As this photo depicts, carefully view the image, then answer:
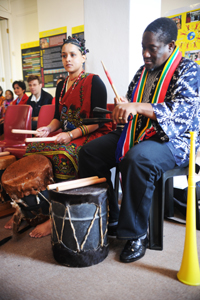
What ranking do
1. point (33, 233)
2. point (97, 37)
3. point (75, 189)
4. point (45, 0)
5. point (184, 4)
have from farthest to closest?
point (45, 0), point (184, 4), point (97, 37), point (33, 233), point (75, 189)

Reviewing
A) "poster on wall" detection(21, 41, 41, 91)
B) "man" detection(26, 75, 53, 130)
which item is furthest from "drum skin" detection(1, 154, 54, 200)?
"poster on wall" detection(21, 41, 41, 91)

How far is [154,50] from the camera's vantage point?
1.47 m

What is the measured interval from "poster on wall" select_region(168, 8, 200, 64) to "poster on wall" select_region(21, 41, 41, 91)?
330 cm

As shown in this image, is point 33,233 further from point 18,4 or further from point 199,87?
point 18,4

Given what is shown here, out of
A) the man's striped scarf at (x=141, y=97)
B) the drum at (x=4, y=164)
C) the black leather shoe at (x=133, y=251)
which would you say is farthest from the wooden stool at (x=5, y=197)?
the black leather shoe at (x=133, y=251)

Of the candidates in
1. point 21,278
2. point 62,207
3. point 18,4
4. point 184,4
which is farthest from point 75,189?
point 18,4

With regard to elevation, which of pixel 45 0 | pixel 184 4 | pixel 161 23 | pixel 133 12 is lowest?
pixel 161 23

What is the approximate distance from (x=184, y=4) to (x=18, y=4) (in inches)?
168

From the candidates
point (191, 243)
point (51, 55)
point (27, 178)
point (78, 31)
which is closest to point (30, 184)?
point (27, 178)

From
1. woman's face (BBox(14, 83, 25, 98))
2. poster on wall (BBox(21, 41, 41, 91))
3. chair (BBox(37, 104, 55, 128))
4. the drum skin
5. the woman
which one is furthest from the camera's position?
poster on wall (BBox(21, 41, 41, 91))

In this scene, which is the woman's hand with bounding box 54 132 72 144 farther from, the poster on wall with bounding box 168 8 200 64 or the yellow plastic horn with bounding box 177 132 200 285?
the poster on wall with bounding box 168 8 200 64

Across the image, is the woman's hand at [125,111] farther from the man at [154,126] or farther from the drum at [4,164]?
the drum at [4,164]

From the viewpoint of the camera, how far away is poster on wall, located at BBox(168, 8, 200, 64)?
387cm

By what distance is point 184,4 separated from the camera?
13.2ft
